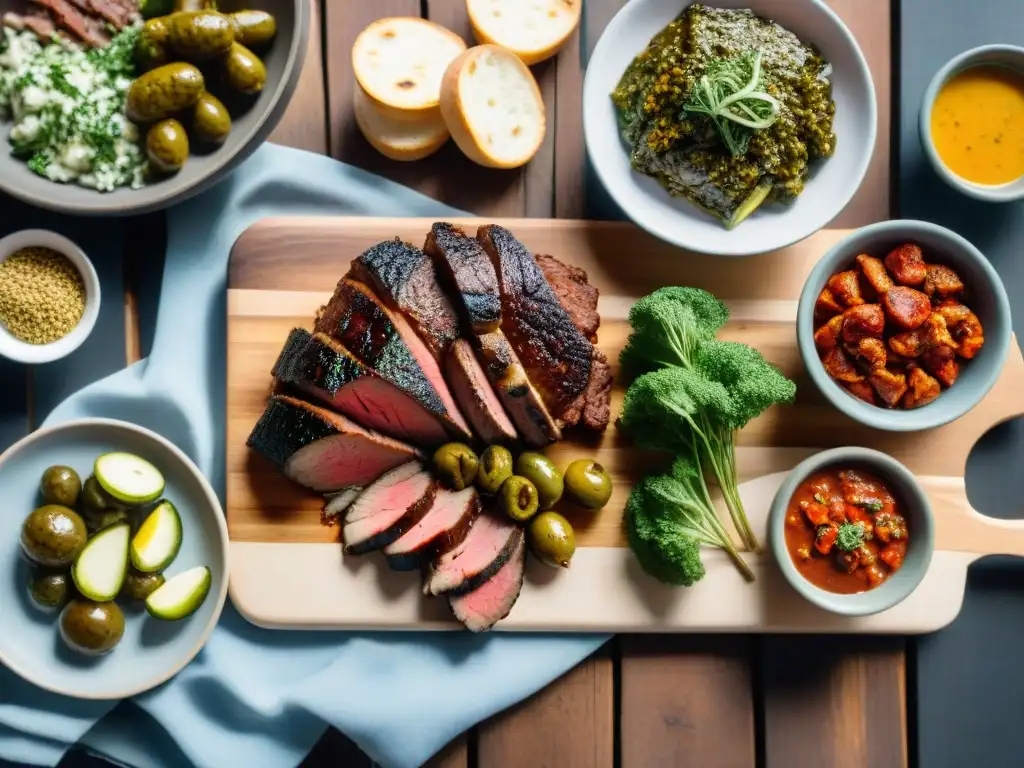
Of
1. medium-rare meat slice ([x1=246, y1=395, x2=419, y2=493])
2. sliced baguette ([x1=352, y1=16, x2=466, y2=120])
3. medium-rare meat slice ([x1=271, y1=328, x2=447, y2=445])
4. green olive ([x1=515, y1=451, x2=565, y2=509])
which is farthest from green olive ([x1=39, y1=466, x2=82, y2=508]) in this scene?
sliced baguette ([x1=352, y1=16, x2=466, y2=120])

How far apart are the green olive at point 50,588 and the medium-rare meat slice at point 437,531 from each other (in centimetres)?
94

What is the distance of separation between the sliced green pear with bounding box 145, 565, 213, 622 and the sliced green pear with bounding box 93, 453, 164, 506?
25 centimetres

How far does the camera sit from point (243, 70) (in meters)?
2.75

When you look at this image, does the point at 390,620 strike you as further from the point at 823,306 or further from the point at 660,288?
the point at 823,306

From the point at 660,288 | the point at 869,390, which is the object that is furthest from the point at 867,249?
the point at 660,288

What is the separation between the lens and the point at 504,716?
294 cm

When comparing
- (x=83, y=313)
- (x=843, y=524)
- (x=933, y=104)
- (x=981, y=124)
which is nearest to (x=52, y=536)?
(x=83, y=313)

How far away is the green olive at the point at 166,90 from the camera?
2691 millimetres

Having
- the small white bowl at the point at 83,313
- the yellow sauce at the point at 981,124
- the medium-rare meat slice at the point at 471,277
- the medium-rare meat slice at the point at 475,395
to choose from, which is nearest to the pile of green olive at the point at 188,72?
the small white bowl at the point at 83,313

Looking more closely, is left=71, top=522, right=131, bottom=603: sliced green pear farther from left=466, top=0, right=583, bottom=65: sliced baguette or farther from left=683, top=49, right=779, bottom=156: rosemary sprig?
left=683, top=49, right=779, bottom=156: rosemary sprig

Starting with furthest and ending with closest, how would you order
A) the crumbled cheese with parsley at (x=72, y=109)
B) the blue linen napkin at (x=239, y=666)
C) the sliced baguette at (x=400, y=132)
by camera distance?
1. the sliced baguette at (x=400, y=132)
2. the blue linen napkin at (x=239, y=666)
3. the crumbled cheese with parsley at (x=72, y=109)

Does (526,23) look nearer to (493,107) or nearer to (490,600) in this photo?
(493,107)

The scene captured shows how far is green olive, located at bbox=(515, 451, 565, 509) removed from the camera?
270cm

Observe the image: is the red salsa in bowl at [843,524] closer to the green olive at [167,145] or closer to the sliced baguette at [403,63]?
the sliced baguette at [403,63]
